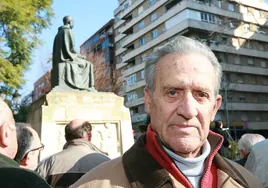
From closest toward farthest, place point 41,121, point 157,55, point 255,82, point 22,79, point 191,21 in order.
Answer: point 157,55, point 41,121, point 22,79, point 191,21, point 255,82

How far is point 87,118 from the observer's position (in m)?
7.70

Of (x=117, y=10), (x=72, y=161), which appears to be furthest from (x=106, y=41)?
(x=72, y=161)

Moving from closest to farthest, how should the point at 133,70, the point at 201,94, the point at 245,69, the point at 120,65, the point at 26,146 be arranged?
the point at 201,94 < the point at 26,146 < the point at 245,69 < the point at 133,70 < the point at 120,65

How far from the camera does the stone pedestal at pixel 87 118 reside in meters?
7.18

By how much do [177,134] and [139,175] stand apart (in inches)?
8.9

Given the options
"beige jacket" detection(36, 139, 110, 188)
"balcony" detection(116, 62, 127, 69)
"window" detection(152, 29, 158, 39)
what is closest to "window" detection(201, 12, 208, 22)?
"window" detection(152, 29, 158, 39)

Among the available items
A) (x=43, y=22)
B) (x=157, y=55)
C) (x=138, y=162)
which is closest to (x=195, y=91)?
(x=157, y=55)

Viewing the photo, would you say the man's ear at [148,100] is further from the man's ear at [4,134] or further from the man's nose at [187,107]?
the man's ear at [4,134]

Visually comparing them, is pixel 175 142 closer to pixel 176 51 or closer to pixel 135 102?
pixel 176 51

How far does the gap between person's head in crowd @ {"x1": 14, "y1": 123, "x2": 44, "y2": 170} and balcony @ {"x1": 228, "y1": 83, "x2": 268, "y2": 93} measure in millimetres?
37024

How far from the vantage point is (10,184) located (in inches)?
51.3

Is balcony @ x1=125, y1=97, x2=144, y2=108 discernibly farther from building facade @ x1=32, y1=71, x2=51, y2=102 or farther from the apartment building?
building facade @ x1=32, y1=71, x2=51, y2=102

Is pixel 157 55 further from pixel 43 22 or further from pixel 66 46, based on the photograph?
pixel 43 22

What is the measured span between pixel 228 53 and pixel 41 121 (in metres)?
34.8
